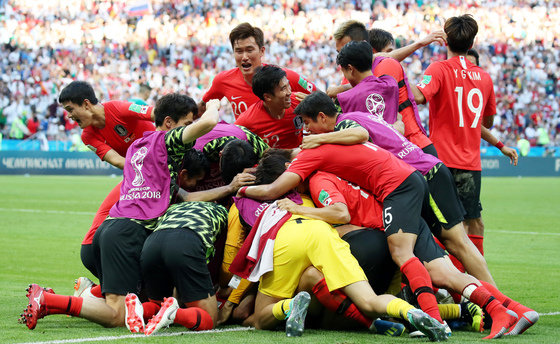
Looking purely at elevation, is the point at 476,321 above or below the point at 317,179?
below

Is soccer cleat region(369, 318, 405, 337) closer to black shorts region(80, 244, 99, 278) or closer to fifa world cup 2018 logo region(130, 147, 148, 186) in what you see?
fifa world cup 2018 logo region(130, 147, 148, 186)

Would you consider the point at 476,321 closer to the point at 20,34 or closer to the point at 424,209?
the point at 424,209

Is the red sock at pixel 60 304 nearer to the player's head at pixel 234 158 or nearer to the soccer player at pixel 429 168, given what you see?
the player's head at pixel 234 158

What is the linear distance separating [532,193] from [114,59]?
20288 millimetres

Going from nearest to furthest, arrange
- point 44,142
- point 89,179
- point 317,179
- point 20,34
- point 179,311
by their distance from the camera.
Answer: point 179,311, point 317,179, point 89,179, point 44,142, point 20,34

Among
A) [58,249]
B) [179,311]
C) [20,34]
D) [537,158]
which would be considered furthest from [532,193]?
[20,34]

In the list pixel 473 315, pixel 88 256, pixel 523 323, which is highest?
pixel 88 256

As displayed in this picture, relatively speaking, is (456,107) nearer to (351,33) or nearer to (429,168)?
(351,33)

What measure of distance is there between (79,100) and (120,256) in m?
2.59

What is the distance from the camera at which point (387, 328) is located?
5598mm

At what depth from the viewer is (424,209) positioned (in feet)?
21.4

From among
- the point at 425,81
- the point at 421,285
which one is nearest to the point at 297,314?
the point at 421,285

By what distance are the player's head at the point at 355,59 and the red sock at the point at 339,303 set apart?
87.0 inches

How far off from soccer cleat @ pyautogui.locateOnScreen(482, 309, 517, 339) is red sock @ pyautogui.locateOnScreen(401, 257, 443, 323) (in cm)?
37
